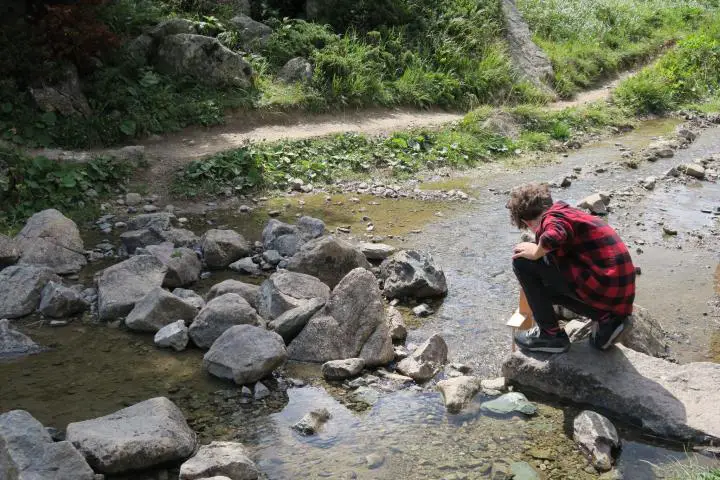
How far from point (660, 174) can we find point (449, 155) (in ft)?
11.6

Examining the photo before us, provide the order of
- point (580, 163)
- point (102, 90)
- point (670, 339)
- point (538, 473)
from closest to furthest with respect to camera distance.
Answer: point (538, 473)
point (670, 339)
point (102, 90)
point (580, 163)

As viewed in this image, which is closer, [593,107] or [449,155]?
[449,155]

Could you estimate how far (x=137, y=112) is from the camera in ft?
41.0

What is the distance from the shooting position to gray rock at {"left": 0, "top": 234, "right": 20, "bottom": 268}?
7949 millimetres

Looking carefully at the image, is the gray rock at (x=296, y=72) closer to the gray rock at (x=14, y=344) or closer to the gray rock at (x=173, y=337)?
the gray rock at (x=173, y=337)

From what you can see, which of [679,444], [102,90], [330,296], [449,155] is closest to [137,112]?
[102,90]

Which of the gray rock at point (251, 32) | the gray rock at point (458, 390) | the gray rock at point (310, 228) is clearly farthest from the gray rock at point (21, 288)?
the gray rock at point (251, 32)

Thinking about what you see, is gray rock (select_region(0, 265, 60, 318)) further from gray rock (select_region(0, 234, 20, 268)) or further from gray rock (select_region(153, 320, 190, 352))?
gray rock (select_region(153, 320, 190, 352))

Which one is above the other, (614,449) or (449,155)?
(614,449)

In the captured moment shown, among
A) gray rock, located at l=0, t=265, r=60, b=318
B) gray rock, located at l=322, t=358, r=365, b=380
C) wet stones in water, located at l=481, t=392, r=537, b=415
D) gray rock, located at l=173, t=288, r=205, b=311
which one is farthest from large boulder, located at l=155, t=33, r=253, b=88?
wet stones in water, located at l=481, t=392, r=537, b=415

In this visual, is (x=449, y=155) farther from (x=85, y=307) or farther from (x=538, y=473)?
(x=538, y=473)

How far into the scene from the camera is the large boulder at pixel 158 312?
6.81 m

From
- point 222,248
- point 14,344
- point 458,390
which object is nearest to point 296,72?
point 222,248

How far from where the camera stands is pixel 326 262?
778cm
